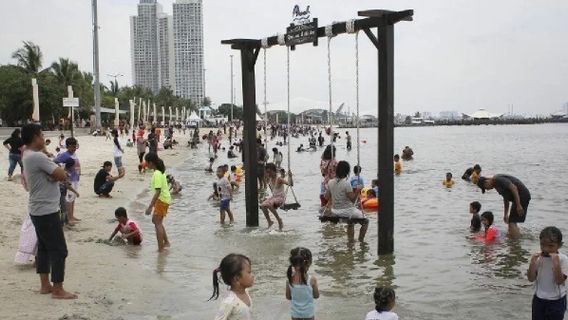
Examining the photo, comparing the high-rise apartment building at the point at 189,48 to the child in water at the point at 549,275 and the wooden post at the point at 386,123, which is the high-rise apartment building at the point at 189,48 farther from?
the child in water at the point at 549,275

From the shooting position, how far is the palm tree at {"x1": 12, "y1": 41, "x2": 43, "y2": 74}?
6262 centimetres

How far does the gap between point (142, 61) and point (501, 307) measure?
6759 inches

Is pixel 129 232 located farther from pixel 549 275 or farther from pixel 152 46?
pixel 152 46

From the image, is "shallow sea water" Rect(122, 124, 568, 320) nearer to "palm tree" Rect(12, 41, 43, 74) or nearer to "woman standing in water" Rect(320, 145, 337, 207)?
"woman standing in water" Rect(320, 145, 337, 207)

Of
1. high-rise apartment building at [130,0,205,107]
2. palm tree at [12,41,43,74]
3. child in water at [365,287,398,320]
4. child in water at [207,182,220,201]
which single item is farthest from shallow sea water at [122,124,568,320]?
high-rise apartment building at [130,0,205,107]

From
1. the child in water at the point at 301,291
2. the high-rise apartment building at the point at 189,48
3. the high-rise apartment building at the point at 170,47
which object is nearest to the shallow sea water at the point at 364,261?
the child in water at the point at 301,291

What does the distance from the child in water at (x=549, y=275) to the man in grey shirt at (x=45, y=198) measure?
16.2ft

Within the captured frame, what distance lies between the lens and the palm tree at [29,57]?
62625 mm

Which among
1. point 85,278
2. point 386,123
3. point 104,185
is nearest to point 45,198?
point 85,278

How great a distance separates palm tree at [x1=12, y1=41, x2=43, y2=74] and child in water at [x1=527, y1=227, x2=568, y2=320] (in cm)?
6535

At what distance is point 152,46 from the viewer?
548 feet

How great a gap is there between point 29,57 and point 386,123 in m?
62.2

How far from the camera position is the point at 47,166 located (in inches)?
249

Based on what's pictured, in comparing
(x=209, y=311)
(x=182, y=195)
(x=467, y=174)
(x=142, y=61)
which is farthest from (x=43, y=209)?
(x=142, y=61)
